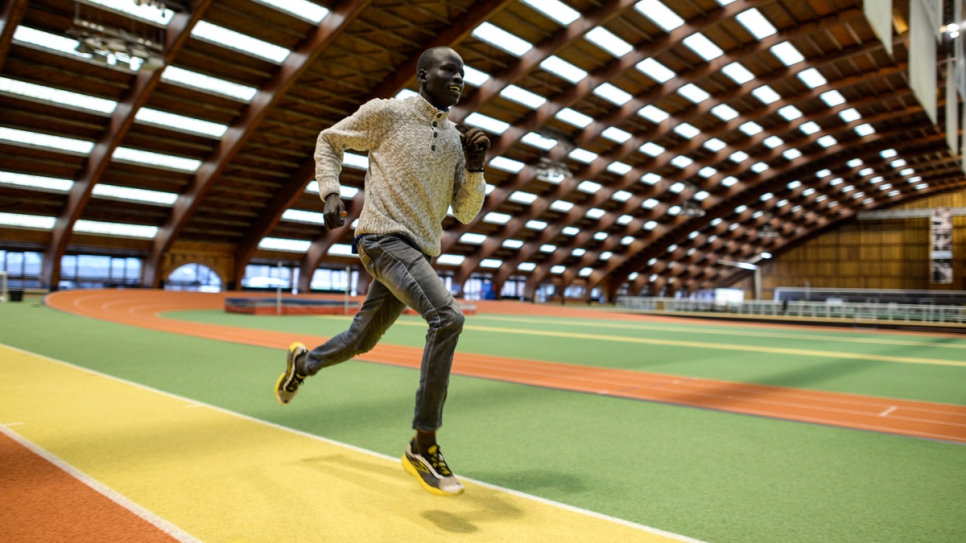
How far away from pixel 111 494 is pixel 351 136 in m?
1.94

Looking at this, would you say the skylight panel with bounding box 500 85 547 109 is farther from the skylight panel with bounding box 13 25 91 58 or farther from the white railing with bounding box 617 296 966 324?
the skylight panel with bounding box 13 25 91 58

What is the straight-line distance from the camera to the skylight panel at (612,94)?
28.7 m

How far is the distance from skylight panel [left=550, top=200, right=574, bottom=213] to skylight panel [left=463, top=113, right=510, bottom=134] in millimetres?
11039

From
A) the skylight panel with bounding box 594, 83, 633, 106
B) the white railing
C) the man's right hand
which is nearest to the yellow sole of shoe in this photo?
the man's right hand

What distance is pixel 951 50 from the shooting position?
65.9ft

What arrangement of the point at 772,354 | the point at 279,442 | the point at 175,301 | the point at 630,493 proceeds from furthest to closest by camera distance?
1. the point at 175,301
2. the point at 772,354
3. the point at 279,442
4. the point at 630,493

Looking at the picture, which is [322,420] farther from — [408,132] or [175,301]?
[175,301]

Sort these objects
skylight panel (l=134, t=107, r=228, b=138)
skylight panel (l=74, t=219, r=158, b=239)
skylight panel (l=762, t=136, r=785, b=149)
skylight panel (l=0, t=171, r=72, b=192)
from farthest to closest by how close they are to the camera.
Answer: skylight panel (l=762, t=136, r=785, b=149) → skylight panel (l=74, t=219, r=158, b=239) → skylight panel (l=0, t=171, r=72, b=192) → skylight panel (l=134, t=107, r=228, b=138)

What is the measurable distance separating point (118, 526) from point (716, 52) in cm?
2822

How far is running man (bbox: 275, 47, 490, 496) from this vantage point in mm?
2744

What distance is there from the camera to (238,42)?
22.0 metres

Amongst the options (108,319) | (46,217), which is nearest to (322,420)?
(108,319)

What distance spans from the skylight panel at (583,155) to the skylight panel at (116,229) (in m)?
23.0

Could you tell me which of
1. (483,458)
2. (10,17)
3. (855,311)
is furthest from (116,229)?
(855,311)
